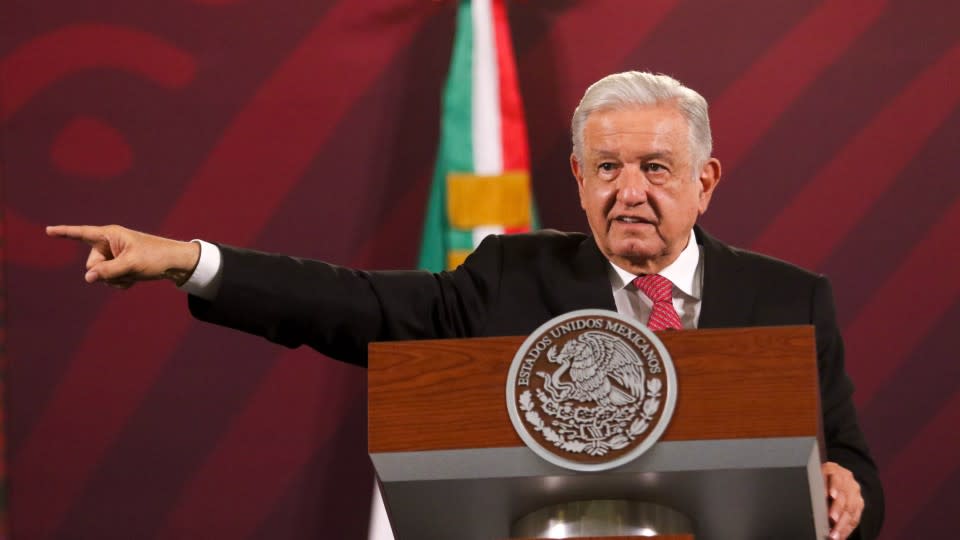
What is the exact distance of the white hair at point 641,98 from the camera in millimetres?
2287

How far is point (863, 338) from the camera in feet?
11.5

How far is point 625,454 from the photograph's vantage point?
1.58 metres

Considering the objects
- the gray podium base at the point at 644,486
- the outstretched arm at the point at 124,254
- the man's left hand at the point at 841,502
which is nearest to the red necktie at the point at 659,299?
the man's left hand at the point at 841,502

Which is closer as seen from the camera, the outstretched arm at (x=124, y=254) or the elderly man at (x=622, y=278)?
the outstretched arm at (x=124, y=254)

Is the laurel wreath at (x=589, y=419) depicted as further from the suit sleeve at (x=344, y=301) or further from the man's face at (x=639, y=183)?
the man's face at (x=639, y=183)

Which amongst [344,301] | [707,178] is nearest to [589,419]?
[344,301]

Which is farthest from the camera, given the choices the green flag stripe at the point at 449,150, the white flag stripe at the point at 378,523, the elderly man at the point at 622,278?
the green flag stripe at the point at 449,150

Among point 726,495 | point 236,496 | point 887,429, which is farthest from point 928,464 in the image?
point 726,495

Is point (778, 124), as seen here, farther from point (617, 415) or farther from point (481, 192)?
point (617, 415)

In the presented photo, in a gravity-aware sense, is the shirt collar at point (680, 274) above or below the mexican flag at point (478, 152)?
below

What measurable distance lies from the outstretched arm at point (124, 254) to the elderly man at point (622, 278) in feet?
0.63

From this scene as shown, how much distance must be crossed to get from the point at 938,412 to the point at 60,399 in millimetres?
2098

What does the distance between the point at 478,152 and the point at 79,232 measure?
171cm

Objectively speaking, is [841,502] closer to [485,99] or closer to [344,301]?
[344,301]
